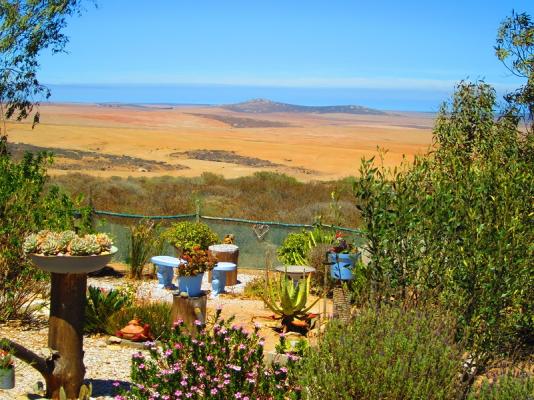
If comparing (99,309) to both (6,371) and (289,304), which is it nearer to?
(289,304)

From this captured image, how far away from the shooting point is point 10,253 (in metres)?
10.4

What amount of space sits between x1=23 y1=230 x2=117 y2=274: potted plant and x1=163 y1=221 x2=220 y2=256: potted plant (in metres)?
8.35

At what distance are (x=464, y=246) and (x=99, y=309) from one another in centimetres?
511

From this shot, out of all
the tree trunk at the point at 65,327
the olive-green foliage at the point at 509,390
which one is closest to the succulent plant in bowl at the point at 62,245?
the tree trunk at the point at 65,327

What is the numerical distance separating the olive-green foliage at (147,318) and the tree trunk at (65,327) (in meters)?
2.73

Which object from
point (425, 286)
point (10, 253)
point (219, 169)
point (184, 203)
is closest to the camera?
point (425, 286)

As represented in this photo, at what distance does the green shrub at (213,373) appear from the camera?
6.93 m

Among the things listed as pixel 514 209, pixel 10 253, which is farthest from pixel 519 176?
pixel 10 253

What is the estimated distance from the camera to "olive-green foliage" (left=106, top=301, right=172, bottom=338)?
411 inches

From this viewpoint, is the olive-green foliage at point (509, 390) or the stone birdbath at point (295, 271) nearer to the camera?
the olive-green foliage at point (509, 390)

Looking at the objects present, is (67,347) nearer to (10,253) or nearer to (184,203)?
(10,253)

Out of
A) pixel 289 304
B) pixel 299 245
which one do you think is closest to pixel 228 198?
pixel 299 245

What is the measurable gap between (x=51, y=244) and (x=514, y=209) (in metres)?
4.34

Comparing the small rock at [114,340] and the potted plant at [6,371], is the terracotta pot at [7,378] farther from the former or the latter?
the small rock at [114,340]
